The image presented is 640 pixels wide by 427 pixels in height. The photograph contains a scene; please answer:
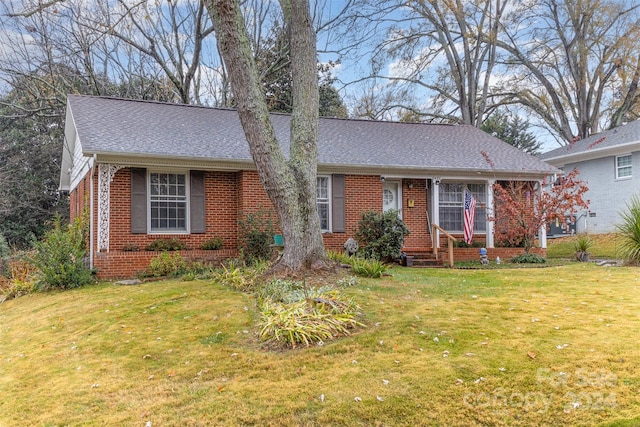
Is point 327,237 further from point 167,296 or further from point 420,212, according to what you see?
point 167,296

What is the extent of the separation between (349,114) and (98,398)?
23872 mm

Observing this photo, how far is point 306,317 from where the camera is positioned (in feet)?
17.8

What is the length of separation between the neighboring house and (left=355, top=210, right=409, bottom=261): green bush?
10.2 metres

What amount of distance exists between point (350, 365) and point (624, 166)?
1800 cm

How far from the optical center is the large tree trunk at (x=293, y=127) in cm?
712

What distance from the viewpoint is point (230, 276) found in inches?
343

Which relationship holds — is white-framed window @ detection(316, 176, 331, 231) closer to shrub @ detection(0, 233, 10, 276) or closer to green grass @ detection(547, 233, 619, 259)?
green grass @ detection(547, 233, 619, 259)

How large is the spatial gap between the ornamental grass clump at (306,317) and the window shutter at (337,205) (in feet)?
19.8

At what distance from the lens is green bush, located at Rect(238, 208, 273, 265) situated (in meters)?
10.8

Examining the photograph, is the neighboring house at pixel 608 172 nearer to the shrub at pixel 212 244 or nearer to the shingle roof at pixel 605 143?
the shingle roof at pixel 605 143

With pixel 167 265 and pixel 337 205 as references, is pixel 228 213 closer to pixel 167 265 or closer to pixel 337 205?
pixel 167 265

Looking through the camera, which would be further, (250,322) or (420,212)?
(420,212)

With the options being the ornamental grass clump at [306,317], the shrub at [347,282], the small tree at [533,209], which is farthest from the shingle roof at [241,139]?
the ornamental grass clump at [306,317]

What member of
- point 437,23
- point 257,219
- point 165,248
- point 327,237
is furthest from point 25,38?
point 437,23
